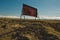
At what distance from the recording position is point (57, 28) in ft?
100

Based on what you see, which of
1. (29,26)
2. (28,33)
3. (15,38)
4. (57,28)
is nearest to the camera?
(15,38)

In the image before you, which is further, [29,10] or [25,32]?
[29,10]

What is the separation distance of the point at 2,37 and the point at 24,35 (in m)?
3.39

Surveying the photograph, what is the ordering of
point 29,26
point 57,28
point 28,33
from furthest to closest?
point 57,28
point 29,26
point 28,33

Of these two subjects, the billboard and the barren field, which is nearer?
the barren field

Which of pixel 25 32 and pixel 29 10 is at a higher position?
pixel 29 10

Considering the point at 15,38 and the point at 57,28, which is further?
the point at 57,28

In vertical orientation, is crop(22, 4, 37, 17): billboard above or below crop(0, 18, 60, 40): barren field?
above

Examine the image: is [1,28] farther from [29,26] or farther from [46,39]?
[46,39]

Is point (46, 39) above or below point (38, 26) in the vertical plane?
below

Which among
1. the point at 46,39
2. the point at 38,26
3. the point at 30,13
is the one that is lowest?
the point at 46,39

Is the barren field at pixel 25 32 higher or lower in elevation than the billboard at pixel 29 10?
lower

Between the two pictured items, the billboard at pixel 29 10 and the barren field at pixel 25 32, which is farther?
the billboard at pixel 29 10

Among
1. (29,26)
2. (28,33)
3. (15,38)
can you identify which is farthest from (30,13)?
(15,38)
